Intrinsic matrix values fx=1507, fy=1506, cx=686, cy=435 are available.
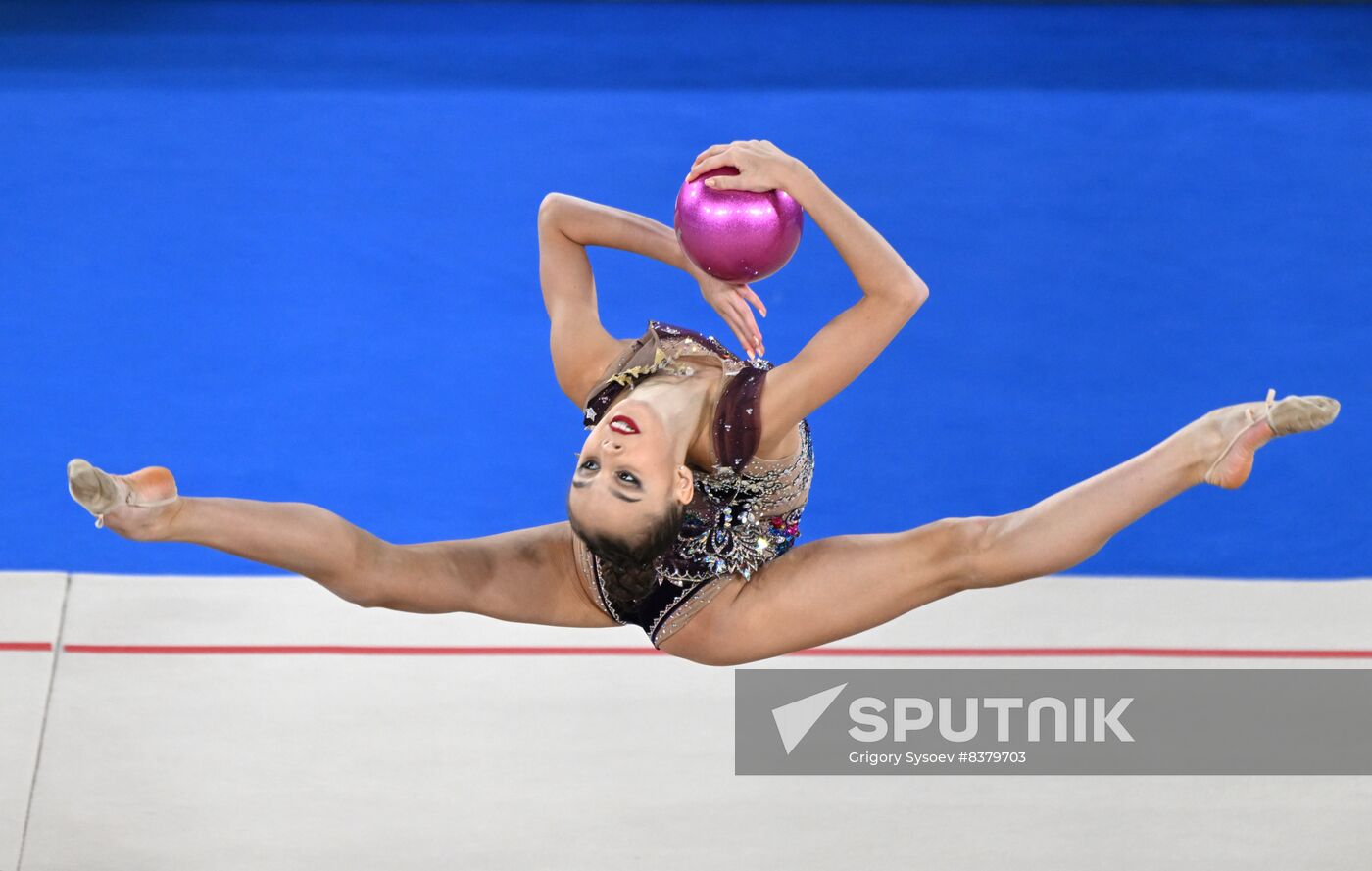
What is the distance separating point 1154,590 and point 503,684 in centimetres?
204

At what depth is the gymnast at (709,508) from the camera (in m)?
2.83

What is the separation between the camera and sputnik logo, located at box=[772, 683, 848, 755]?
14.1ft

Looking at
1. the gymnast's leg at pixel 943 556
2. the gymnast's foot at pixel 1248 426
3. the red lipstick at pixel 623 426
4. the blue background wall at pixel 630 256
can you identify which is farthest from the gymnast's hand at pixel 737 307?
the blue background wall at pixel 630 256

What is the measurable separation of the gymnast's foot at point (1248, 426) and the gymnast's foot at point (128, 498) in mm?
1879

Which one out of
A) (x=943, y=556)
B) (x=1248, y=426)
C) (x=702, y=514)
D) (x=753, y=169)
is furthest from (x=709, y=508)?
(x=1248, y=426)

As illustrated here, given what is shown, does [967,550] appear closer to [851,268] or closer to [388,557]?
[851,268]

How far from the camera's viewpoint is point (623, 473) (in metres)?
2.91

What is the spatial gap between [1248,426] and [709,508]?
3.69 feet

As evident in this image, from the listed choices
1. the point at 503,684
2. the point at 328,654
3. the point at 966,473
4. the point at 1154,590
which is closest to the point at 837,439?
the point at 966,473

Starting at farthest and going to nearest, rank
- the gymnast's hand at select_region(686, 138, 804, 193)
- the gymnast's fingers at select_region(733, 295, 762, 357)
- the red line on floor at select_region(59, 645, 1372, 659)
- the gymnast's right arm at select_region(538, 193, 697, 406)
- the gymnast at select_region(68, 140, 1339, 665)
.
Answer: the red line on floor at select_region(59, 645, 1372, 659)
the gymnast's right arm at select_region(538, 193, 697, 406)
the gymnast's fingers at select_region(733, 295, 762, 357)
the gymnast's hand at select_region(686, 138, 804, 193)
the gymnast at select_region(68, 140, 1339, 665)

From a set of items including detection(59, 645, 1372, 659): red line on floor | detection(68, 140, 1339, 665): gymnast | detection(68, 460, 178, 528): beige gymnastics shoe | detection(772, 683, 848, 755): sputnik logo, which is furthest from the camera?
detection(59, 645, 1372, 659): red line on floor

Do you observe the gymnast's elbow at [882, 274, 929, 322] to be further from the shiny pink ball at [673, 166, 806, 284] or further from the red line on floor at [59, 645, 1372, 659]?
the red line on floor at [59, 645, 1372, 659]

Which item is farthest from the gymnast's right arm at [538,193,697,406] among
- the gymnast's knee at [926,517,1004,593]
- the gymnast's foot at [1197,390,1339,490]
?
the gymnast's foot at [1197,390,1339,490]

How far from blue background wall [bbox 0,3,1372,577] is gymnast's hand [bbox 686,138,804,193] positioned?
210 cm
